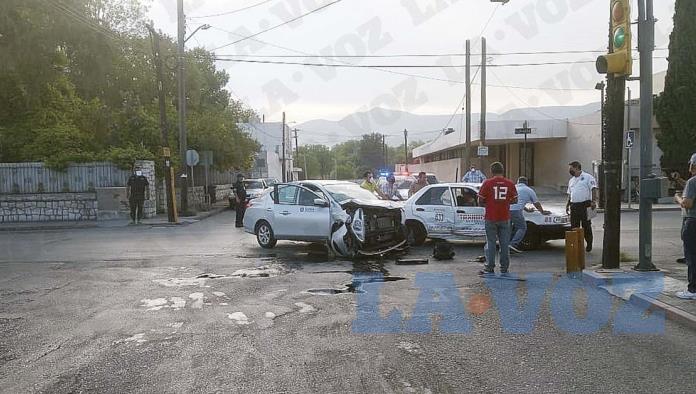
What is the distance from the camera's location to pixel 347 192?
42.5 feet

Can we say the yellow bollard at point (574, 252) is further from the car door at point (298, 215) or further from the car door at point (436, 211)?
the car door at point (298, 215)

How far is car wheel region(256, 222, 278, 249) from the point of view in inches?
541

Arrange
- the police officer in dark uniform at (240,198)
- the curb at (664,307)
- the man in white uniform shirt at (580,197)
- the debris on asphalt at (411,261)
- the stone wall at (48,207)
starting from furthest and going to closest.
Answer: the stone wall at (48,207), the police officer in dark uniform at (240,198), the man in white uniform shirt at (580,197), the debris on asphalt at (411,261), the curb at (664,307)

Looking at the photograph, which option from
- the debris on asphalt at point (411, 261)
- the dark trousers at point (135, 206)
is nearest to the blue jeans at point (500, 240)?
the debris on asphalt at point (411, 261)

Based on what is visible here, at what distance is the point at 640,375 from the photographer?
16.5 feet

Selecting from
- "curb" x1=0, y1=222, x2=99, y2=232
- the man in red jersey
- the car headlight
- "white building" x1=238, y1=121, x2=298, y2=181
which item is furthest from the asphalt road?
"white building" x1=238, y1=121, x2=298, y2=181

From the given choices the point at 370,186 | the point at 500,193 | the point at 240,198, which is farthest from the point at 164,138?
the point at 500,193

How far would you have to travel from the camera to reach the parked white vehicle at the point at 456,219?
12656 millimetres

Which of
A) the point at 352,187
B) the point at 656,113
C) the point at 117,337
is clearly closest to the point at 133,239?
the point at 352,187

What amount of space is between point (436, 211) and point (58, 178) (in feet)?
54.2

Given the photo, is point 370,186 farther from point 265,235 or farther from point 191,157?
point 191,157

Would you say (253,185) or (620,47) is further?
(253,185)

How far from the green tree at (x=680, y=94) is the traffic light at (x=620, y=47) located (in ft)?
66.9

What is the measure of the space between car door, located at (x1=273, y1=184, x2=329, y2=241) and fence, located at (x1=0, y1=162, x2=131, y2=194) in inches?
497
